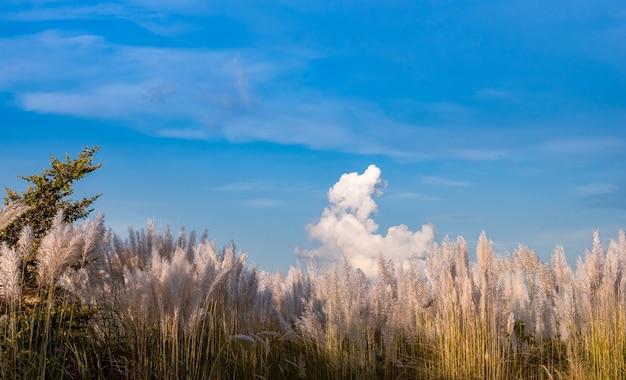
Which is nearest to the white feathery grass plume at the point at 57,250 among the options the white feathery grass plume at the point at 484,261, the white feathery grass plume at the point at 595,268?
the white feathery grass plume at the point at 484,261

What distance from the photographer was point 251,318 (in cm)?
711

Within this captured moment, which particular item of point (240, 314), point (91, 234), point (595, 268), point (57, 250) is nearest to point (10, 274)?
point (57, 250)

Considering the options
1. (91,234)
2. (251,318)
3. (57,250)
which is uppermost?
(91,234)

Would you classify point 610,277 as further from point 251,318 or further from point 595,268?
point 251,318

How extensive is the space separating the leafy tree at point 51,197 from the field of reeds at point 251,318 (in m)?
0.81

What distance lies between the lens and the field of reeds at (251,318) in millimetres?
5277

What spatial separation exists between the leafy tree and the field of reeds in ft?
2.65

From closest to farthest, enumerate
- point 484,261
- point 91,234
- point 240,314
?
point 91,234 → point 484,261 → point 240,314

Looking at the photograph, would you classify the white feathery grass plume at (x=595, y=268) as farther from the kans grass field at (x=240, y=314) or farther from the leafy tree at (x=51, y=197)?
the leafy tree at (x=51, y=197)

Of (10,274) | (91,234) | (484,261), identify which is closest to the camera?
(10,274)

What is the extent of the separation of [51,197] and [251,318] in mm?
2772

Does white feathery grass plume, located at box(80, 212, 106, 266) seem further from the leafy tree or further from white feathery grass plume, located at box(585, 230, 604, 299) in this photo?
white feathery grass plume, located at box(585, 230, 604, 299)

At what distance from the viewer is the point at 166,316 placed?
211 inches

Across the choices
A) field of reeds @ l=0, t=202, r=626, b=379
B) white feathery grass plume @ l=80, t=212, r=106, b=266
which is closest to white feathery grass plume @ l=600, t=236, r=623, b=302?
field of reeds @ l=0, t=202, r=626, b=379
